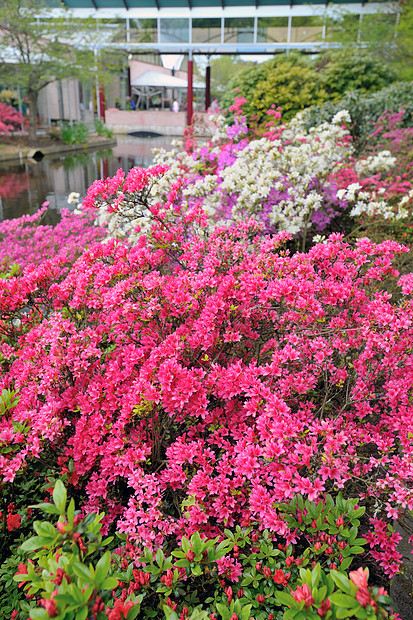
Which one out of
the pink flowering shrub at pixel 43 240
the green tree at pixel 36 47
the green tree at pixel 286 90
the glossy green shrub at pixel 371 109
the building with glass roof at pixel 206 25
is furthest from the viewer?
the building with glass roof at pixel 206 25

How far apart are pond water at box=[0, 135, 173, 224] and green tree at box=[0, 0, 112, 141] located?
3.60m

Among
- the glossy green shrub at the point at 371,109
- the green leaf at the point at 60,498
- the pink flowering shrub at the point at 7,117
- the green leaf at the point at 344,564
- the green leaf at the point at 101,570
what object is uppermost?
the glossy green shrub at the point at 371,109

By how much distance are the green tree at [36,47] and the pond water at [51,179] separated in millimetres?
3603

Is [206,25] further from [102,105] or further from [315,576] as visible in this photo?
[315,576]

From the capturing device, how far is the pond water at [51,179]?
9.33 meters

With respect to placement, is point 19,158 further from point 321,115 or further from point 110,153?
point 321,115

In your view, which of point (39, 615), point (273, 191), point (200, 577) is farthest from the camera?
point (273, 191)

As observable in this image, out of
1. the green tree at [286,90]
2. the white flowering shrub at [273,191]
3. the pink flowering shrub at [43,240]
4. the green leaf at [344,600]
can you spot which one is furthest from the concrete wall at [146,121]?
the green leaf at [344,600]

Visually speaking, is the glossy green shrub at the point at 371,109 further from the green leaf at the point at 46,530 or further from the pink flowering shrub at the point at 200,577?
the green leaf at the point at 46,530

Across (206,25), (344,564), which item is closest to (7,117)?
(206,25)

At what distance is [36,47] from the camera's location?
63.5 ft

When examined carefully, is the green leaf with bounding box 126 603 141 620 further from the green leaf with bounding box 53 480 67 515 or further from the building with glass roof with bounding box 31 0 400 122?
the building with glass roof with bounding box 31 0 400 122

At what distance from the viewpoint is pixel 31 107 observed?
20188mm

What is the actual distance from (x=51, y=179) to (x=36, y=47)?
34.0 ft
